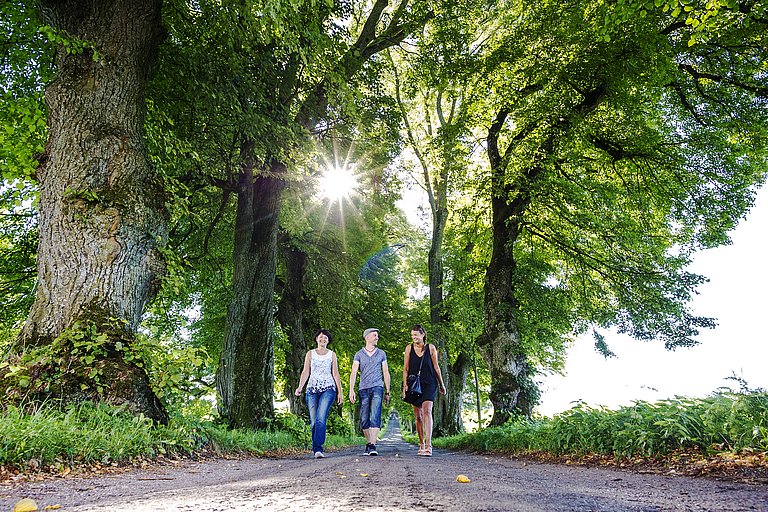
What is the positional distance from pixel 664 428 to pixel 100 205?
7.22 meters

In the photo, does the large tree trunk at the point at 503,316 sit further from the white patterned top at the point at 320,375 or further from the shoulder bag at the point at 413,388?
the white patterned top at the point at 320,375

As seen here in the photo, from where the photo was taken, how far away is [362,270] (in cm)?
2197

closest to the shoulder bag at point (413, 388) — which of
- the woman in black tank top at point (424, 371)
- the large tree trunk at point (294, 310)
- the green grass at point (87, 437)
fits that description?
the woman in black tank top at point (424, 371)

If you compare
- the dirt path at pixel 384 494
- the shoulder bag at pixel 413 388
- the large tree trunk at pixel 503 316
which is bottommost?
the dirt path at pixel 384 494

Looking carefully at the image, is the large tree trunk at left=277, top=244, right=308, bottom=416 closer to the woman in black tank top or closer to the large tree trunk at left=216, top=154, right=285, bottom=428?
the large tree trunk at left=216, top=154, right=285, bottom=428

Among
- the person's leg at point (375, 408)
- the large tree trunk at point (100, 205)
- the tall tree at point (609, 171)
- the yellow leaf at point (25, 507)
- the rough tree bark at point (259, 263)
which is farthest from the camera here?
the tall tree at point (609, 171)

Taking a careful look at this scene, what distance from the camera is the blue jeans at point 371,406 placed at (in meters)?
7.45

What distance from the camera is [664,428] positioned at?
492cm

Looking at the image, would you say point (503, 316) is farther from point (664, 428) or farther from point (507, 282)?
point (664, 428)

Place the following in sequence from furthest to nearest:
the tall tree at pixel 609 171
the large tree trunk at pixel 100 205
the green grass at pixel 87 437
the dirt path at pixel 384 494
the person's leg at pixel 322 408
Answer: the tall tree at pixel 609 171 → the person's leg at pixel 322 408 → the large tree trunk at pixel 100 205 → the green grass at pixel 87 437 → the dirt path at pixel 384 494

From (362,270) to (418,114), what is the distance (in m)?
7.92

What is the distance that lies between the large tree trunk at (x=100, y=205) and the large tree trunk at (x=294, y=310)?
11.4 metres

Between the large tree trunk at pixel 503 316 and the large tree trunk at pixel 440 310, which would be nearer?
the large tree trunk at pixel 503 316

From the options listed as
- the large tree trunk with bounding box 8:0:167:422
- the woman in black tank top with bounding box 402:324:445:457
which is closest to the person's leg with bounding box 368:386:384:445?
the woman in black tank top with bounding box 402:324:445:457
